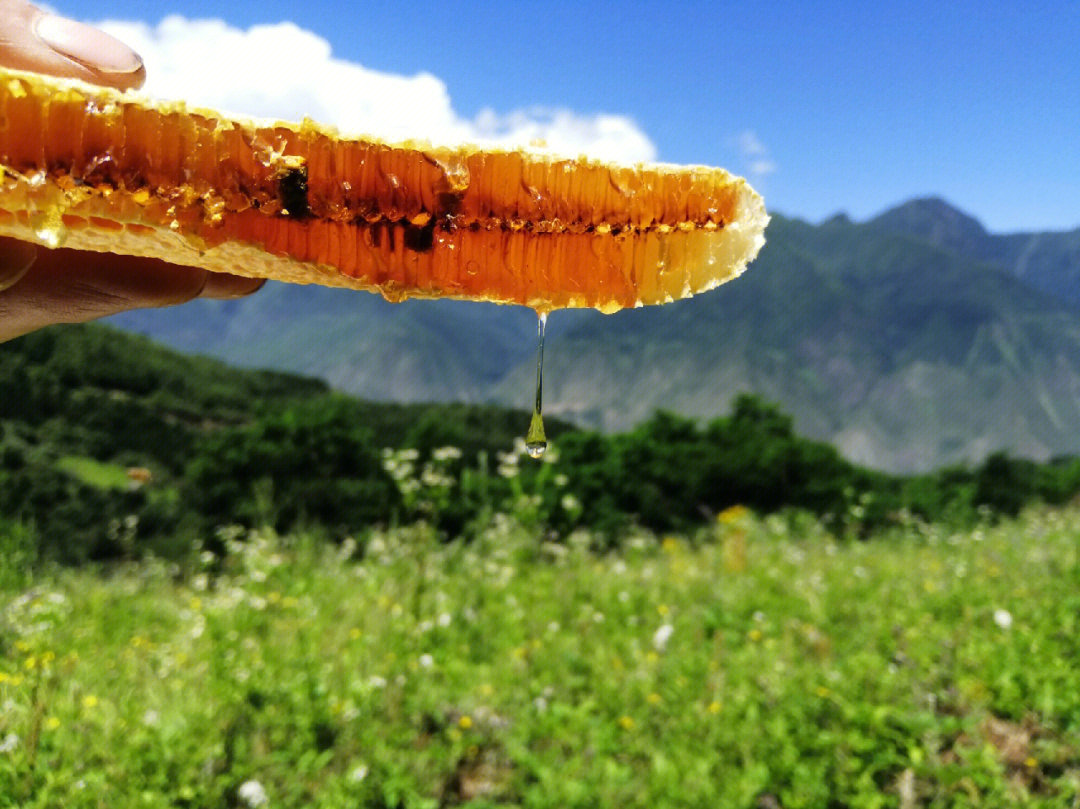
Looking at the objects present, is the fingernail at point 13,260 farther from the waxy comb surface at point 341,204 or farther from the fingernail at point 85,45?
the fingernail at point 85,45

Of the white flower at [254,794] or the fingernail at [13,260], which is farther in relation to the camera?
the white flower at [254,794]

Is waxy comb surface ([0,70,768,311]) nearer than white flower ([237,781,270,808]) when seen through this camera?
Yes

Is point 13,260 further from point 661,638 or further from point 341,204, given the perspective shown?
point 661,638

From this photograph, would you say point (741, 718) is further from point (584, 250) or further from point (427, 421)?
point (427, 421)

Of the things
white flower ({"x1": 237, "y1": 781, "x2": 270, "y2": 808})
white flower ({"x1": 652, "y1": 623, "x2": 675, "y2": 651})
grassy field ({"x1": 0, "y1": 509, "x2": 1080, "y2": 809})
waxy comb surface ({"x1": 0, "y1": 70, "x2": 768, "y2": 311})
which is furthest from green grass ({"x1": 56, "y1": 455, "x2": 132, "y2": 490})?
waxy comb surface ({"x1": 0, "y1": 70, "x2": 768, "y2": 311})

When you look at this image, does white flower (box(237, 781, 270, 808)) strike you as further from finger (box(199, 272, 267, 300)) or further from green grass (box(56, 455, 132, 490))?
green grass (box(56, 455, 132, 490))

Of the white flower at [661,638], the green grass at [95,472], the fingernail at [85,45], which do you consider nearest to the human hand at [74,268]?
the fingernail at [85,45]

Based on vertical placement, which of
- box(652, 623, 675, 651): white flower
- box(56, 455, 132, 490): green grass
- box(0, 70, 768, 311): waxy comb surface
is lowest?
box(56, 455, 132, 490): green grass
